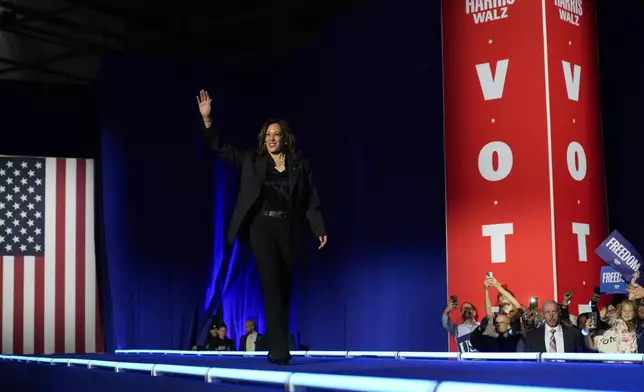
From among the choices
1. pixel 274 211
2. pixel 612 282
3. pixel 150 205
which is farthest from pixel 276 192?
pixel 150 205

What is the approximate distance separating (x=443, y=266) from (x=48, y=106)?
5.78m

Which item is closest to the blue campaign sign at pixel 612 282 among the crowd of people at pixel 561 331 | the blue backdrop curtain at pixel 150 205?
the crowd of people at pixel 561 331

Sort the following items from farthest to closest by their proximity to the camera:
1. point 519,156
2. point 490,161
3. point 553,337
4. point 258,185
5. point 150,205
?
point 150,205, point 490,161, point 519,156, point 553,337, point 258,185

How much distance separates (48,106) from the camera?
1145cm

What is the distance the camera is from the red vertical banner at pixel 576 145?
7.29 metres


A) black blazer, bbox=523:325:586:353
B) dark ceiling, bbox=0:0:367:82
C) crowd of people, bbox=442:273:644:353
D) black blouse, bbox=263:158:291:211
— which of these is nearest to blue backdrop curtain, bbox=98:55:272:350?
dark ceiling, bbox=0:0:367:82

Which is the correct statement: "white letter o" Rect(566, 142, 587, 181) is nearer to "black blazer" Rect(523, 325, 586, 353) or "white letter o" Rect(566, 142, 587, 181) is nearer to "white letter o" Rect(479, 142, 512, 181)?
"white letter o" Rect(479, 142, 512, 181)

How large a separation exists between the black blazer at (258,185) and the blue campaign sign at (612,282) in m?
3.54

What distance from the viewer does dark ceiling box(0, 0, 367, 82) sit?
33.9 ft

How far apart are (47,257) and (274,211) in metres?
8.89

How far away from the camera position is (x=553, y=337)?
4.72 m

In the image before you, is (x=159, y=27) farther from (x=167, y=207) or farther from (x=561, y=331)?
(x=561, y=331)

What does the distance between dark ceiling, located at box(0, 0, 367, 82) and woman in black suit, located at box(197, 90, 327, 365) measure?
22.4ft

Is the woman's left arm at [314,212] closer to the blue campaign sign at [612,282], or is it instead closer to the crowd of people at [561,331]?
the crowd of people at [561,331]
